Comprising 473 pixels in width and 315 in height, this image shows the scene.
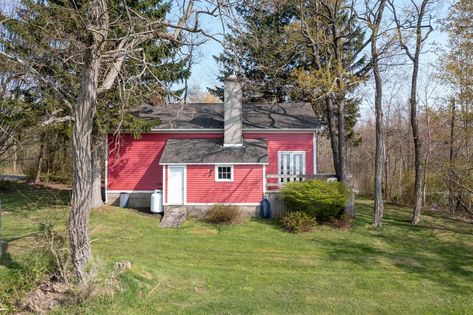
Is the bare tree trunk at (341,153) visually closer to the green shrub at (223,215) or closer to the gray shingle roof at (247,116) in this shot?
the gray shingle roof at (247,116)

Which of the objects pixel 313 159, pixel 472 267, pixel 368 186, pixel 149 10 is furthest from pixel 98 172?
pixel 368 186

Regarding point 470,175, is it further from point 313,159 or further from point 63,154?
point 63,154

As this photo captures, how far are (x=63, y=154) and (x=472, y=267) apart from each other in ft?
83.2

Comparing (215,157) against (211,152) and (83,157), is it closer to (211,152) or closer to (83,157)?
(211,152)

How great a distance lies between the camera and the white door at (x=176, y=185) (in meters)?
16.6

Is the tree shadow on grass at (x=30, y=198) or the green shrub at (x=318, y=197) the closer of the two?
the green shrub at (x=318, y=197)

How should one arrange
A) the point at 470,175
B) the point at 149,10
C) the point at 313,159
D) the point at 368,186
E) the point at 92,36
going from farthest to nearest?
the point at 368,186 → the point at 313,159 → the point at 149,10 → the point at 470,175 → the point at 92,36

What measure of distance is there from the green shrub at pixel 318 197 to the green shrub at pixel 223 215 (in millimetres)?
2211

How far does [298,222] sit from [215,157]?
4.91 metres

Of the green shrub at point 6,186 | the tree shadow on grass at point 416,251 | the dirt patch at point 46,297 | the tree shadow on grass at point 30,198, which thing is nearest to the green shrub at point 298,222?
the tree shadow on grass at point 416,251

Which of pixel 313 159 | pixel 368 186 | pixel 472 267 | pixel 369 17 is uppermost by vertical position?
pixel 369 17

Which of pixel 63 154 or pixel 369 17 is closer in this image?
pixel 369 17

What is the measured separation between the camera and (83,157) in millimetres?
7102

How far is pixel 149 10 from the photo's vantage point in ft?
55.5
